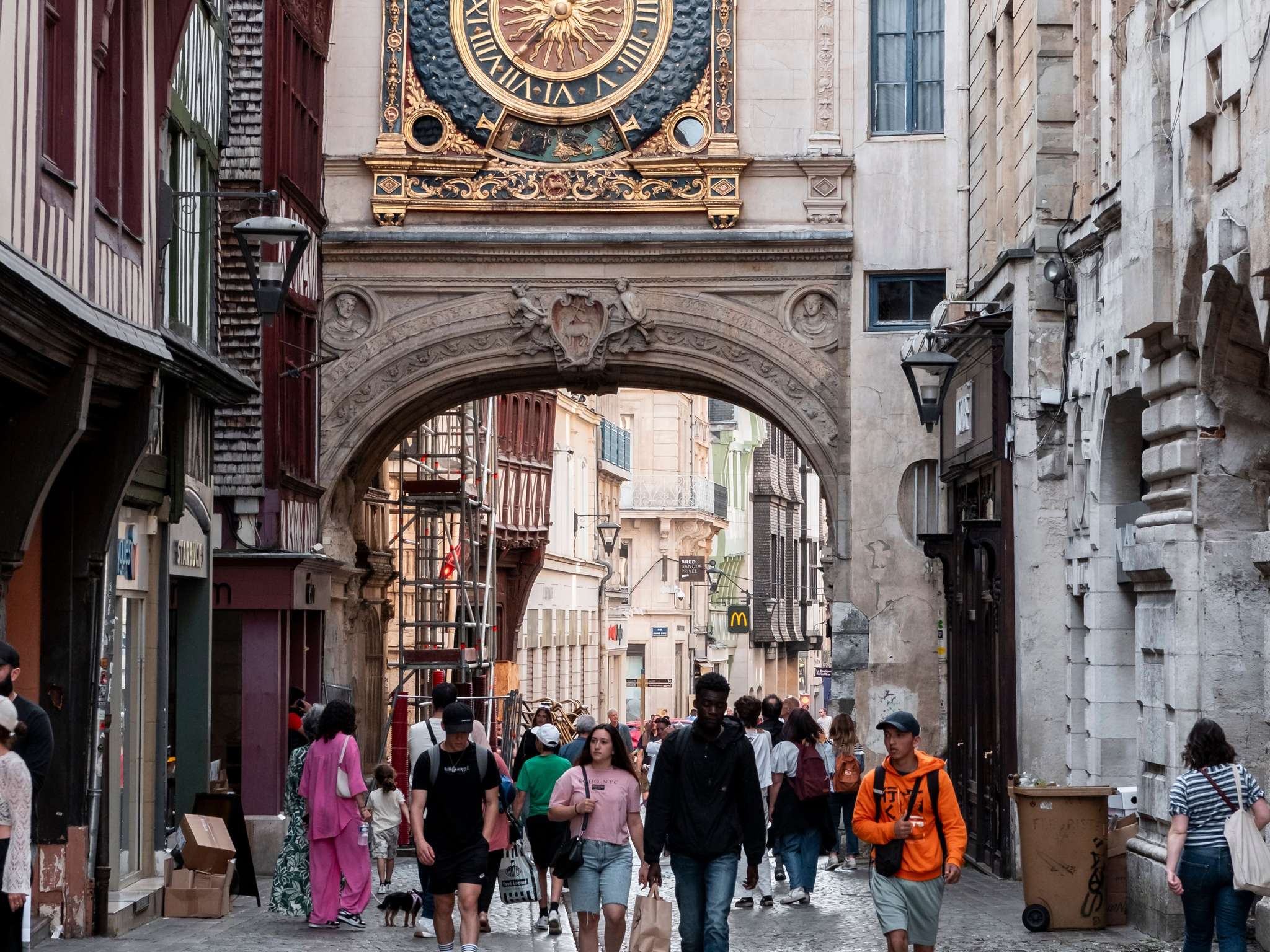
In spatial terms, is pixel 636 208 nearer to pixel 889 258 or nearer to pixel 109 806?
pixel 889 258

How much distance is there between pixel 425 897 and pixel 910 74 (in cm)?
1265

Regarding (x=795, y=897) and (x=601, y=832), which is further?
(x=795, y=897)

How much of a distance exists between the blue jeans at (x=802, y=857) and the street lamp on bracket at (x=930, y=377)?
5106 millimetres

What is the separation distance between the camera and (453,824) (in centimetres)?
1152

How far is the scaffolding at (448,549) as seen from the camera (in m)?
28.8

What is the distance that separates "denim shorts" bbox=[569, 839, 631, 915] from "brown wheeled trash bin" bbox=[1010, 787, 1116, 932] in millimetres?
3634

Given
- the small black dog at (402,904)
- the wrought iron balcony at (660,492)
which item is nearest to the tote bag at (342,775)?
the small black dog at (402,904)

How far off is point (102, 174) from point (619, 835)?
5.16 meters

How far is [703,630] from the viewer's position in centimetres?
6744

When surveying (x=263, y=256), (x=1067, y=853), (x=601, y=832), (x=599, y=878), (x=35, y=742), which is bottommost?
(x=1067, y=853)

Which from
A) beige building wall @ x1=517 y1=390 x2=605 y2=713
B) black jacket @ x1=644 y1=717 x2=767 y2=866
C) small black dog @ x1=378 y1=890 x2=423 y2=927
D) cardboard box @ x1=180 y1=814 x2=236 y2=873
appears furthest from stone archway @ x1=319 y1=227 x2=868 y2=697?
beige building wall @ x1=517 y1=390 x2=605 y2=713

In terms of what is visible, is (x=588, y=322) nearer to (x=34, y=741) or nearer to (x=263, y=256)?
(x=263, y=256)

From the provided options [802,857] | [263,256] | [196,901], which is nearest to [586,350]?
[263,256]

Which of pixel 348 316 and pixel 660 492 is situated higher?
pixel 660 492
